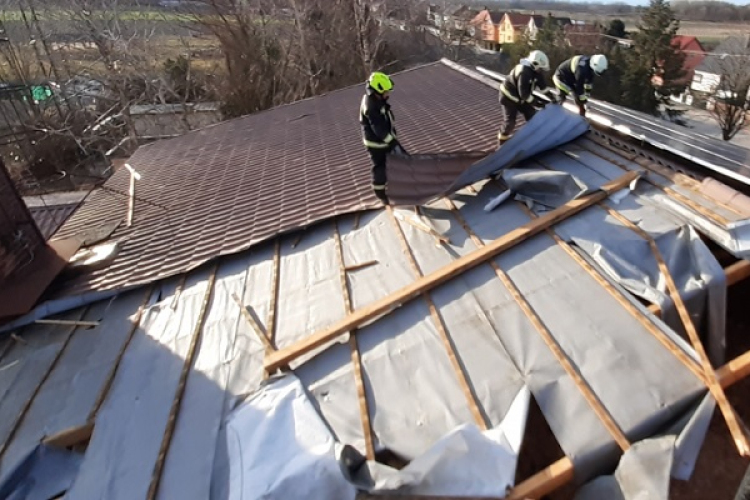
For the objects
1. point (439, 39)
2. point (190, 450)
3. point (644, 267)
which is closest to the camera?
point (190, 450)

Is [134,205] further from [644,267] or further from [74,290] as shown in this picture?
[644,267]

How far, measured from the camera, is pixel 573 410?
3.25m

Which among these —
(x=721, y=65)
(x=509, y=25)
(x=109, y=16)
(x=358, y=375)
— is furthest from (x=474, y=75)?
(x=509, y=25)

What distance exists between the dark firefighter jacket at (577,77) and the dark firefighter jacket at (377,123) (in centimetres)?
383

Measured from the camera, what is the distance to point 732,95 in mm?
28781

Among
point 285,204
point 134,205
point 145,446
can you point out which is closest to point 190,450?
point 145,446

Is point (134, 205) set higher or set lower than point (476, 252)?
lower

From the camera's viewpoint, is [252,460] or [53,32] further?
[53,32]

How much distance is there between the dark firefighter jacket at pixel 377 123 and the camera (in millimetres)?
6230

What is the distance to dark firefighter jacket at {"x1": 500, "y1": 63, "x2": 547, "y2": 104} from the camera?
706cm

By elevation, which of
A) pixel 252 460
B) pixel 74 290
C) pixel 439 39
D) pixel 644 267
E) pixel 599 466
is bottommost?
pixel 439 39

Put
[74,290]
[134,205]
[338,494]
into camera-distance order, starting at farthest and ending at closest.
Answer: [134,205]
[74,290]
[338,494]

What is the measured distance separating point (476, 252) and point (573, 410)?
6.27 ft

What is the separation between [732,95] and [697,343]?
111 feet
